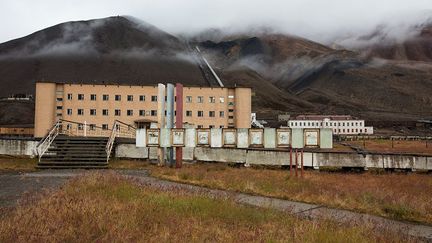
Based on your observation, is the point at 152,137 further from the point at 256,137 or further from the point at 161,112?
the point at 256,137

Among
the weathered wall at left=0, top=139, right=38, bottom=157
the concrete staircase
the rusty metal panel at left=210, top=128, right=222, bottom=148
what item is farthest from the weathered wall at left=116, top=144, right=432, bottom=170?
the weathered wall at left=0, top=139, right=38, bottom=157

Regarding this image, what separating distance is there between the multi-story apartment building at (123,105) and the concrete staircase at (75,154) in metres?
36.9

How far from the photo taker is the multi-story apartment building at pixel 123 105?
6262 centimetres

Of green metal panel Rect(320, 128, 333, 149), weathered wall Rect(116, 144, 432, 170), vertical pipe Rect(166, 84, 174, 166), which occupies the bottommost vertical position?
weathered wall Rect(116, 144, 432, 170)

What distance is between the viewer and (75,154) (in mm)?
24078

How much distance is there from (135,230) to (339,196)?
→ 695 centimetres

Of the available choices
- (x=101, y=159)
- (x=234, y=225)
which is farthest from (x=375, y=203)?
(x=101, y=159)

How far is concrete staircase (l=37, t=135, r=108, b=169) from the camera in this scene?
22453 mm

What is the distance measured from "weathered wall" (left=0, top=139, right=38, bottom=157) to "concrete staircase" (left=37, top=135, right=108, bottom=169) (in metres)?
1.95

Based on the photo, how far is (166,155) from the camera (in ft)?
78.7

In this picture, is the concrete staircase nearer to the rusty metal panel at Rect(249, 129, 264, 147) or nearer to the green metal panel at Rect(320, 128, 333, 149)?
the rusty metal panel at Rect(249, 129, 264, 147)

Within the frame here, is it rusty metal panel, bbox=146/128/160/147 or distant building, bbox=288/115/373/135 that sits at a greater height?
distant building, bbox=288/115/373/135

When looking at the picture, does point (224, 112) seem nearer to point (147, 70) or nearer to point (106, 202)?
point (106, 202)

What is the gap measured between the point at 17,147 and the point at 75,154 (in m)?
5.76
